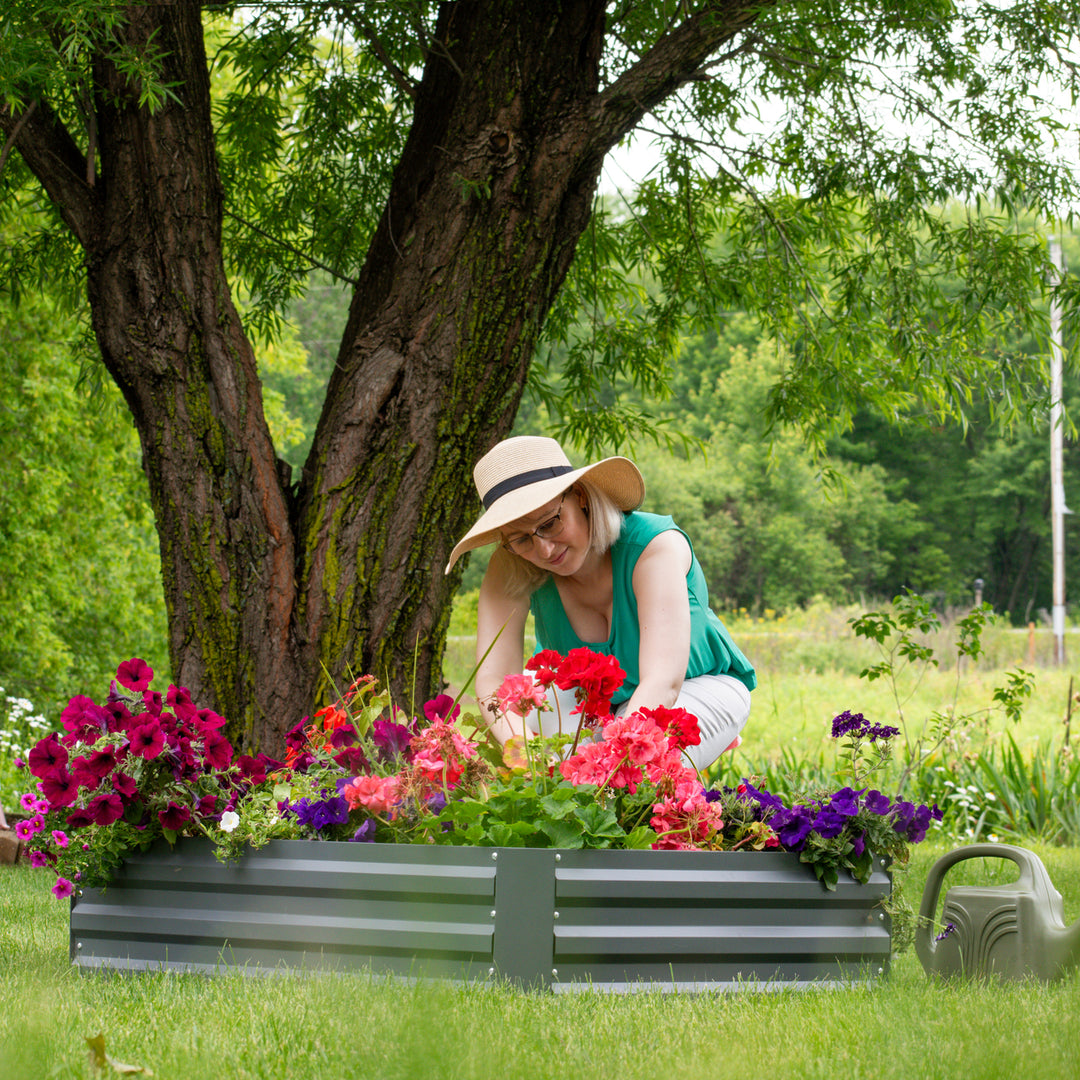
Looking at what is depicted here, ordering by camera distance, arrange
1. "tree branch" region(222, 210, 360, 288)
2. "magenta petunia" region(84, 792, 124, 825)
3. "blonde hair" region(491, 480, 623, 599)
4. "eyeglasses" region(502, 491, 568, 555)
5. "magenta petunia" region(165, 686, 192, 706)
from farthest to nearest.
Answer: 1. "tree branch" region(222, 210, 360, 288)
2. "blonde hair" region(491, 480, 623, 599)
3. "eyeglasses" region(502, 491, 568, 555)
4. "magenta petunia" region(165, 686, 192, 706)
5. "magenta petunia" region(84, 792, 124, 825)

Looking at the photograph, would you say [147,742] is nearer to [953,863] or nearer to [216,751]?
[216,751]

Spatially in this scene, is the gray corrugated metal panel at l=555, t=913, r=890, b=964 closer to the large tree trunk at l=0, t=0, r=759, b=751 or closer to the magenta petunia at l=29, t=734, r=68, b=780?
the magenta petunia at l=29, t=734, r=68, b=780

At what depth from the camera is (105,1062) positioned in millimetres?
1436

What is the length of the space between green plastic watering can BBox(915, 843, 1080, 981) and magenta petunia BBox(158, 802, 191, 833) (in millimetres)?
1559

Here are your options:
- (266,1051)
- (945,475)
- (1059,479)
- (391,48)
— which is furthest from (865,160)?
(945,475)

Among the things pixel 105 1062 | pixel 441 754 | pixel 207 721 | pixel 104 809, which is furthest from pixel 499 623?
pixel 105 1062

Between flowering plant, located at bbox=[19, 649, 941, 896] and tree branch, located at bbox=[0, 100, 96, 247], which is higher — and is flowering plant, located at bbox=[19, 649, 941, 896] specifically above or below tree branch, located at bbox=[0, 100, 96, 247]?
below

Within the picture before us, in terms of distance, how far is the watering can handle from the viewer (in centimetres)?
220

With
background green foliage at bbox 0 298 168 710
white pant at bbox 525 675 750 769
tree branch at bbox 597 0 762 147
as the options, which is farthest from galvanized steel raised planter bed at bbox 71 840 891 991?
background green foliage at bbox 0 298 168 710

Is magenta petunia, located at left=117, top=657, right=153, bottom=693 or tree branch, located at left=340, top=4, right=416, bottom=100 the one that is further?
tree branch, located at left=340, top=4, right=416, bottom=100

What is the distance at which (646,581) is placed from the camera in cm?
272

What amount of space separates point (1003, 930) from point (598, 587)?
1.35m

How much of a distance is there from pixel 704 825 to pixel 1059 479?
81.4ft

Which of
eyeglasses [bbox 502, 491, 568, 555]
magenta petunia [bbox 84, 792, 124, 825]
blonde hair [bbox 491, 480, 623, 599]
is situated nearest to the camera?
magenta petunia [bbox 84, 792, 124, 825]
